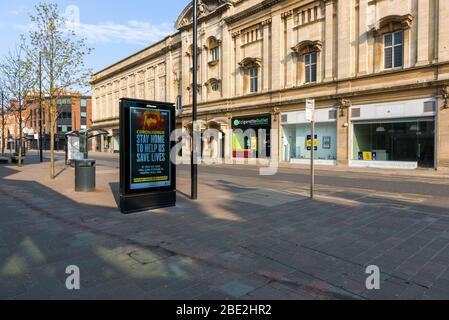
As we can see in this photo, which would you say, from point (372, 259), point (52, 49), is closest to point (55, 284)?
point (372, 259)

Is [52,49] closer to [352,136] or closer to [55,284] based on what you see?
[55,284]

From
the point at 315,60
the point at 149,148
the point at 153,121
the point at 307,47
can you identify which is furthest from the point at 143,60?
the point at 149,148

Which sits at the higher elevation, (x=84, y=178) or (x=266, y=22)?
Result: (x=266, y=22)

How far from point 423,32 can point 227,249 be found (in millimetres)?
20897

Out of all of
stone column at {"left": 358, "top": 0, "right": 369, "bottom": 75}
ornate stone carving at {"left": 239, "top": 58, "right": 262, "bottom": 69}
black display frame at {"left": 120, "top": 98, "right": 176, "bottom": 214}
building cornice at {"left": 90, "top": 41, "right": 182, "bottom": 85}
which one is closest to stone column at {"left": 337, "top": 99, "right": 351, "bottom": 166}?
stone column at {"left": 358, "top": 0, "right": 369, "bottom": 75}

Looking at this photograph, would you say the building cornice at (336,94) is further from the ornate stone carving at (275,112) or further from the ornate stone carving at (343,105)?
the ornate stone carving at (275,112)

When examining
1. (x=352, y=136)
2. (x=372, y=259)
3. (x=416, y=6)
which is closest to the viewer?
(x=372, y=259)

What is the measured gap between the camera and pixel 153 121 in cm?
759

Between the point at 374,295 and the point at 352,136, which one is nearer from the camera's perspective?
the point at 374,295

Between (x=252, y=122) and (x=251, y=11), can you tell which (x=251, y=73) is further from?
(x=251, y=11)

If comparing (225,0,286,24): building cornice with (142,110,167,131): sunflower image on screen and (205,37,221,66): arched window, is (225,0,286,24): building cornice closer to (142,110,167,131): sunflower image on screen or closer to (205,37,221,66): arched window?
(205,37,221,66): arched window

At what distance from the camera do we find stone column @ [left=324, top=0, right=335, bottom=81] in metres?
23.5
